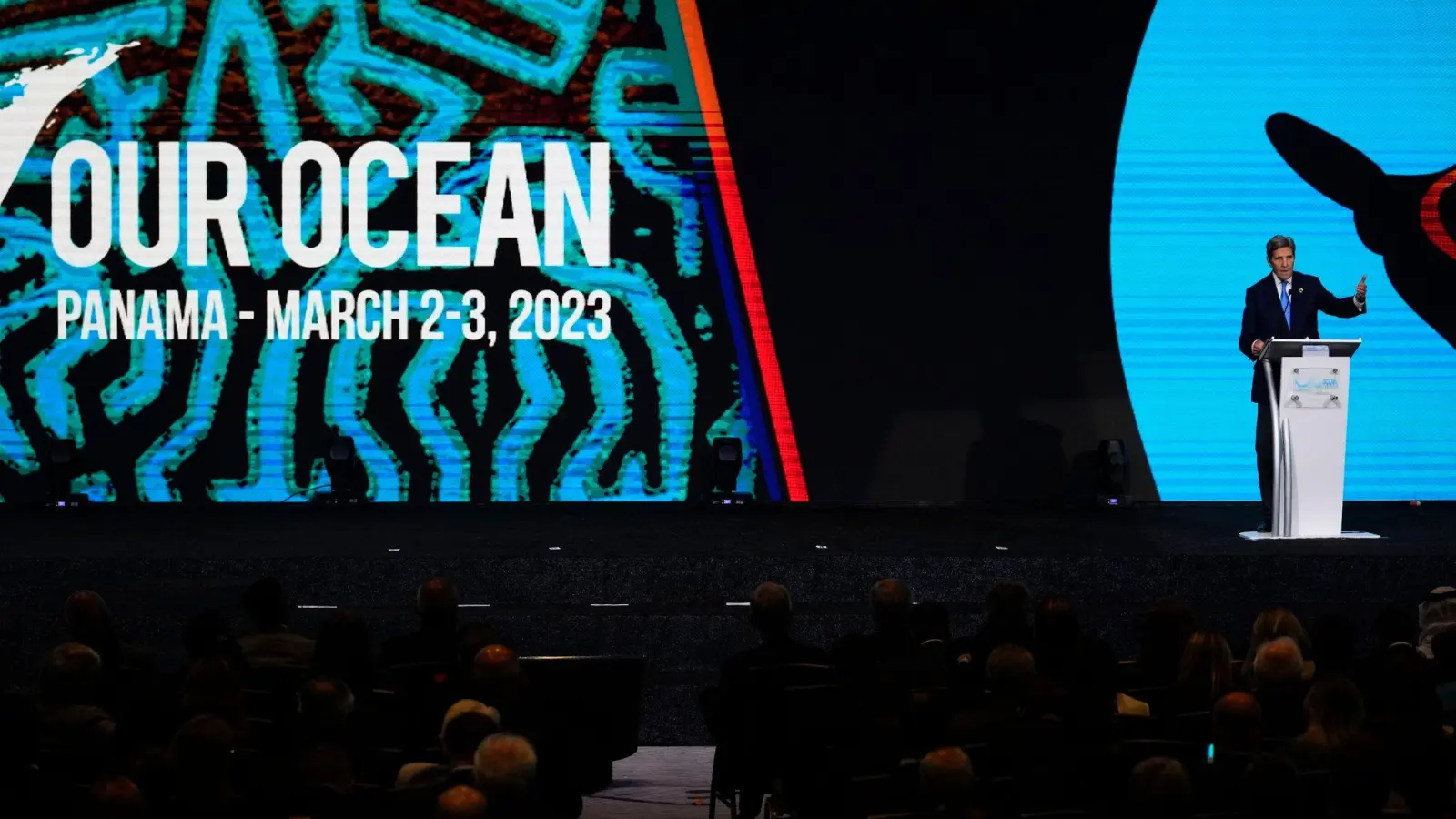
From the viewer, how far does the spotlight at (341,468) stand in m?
8.77

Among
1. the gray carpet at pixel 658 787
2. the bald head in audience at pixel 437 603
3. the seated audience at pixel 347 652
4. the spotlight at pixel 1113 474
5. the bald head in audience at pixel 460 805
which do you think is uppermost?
the spotlight at pixel 1113 474

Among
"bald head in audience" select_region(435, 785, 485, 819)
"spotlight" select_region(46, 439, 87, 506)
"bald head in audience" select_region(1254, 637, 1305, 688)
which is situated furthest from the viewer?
"spotlight" select_region(46, 439, 87, 506)

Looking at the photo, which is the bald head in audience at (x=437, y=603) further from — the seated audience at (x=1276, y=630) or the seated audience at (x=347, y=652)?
the seated audience at (x=1276, y=630)

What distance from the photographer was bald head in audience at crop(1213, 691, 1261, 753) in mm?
3334

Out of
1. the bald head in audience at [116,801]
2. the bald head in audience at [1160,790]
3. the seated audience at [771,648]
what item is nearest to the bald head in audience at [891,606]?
the seated audience at [771,648]

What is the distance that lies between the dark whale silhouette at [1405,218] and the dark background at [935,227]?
1.25 metres

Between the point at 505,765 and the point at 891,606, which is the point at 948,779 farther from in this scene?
the point at 891,606

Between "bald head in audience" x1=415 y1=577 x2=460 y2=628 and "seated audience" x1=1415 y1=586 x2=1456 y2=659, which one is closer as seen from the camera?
"bald head in audience" x1=415 y1=577 x2=460 y2=628

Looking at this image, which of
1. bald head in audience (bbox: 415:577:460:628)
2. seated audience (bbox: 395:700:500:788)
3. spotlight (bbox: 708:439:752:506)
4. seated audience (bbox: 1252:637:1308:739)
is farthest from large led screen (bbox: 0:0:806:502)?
seated audience (bbox: 395:700:500:788)

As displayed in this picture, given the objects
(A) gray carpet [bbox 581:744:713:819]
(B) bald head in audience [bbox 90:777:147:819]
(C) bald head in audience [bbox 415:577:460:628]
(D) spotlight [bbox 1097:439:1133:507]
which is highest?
(D) spotlight [bbox 1097:439:1133:507]

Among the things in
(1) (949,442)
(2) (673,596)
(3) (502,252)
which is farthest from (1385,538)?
(3) (502,252)

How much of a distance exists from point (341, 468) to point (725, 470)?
200cm

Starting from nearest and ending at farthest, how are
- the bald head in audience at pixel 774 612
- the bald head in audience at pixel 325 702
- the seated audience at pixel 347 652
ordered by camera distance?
the bald head in audience at pixel 325 702 < the seated audience at pixel 347 652 < the bald head in audience at pixel 774 612

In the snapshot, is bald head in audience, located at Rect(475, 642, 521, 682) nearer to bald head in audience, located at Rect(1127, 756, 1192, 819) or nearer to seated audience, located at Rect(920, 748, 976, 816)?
A: seated audience, located at Rect(920, 748, 976, 816)
